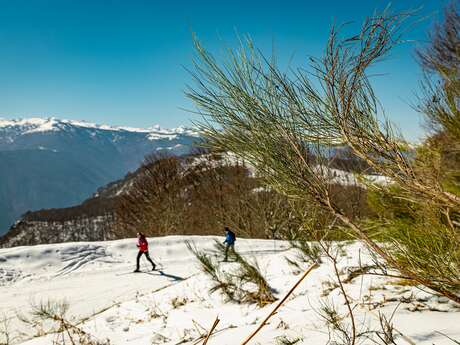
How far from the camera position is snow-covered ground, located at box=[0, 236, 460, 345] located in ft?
9.32

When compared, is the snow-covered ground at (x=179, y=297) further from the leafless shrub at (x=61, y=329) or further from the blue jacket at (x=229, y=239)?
the blue jacket at (x=229, y=239)

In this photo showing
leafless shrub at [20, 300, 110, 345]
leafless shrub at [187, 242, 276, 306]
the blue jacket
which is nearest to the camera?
leafless shrub at [20, 300, 110, 345]

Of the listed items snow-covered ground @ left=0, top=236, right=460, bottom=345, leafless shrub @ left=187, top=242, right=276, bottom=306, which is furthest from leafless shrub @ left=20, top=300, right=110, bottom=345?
leafless shrub @ left=187, top=242, right=276, bottom=306

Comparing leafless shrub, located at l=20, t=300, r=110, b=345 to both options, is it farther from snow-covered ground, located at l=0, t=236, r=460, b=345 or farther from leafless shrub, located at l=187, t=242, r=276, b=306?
leafless shrub, located at l=187, t=242, r=276, b=306

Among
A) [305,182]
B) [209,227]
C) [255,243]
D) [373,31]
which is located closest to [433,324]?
[305,182]

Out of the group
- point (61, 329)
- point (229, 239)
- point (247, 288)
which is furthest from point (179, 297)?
point (229, 239)

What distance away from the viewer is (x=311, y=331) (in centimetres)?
280

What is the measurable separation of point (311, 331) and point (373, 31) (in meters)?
2.48

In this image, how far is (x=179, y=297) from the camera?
276 inches

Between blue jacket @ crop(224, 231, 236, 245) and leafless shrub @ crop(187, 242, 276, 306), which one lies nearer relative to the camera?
leafless shrub @ crop(187, 242, 276, 306)

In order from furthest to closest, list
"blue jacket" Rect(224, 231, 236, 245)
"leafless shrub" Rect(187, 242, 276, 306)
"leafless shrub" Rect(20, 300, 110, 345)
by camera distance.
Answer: "blue jacket" Rect(224, 231, 236, 245)
"leafless shrub" Rect(187, 242, 276, 306)
"leafless shrub" Rect(20, 300, 110, 345)

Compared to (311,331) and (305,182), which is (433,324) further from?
(305,182)

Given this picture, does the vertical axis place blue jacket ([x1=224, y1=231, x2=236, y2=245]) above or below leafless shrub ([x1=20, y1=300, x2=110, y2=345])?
above

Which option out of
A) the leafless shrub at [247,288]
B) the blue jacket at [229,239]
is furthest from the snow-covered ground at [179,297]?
the blue jacket at [229,239]
